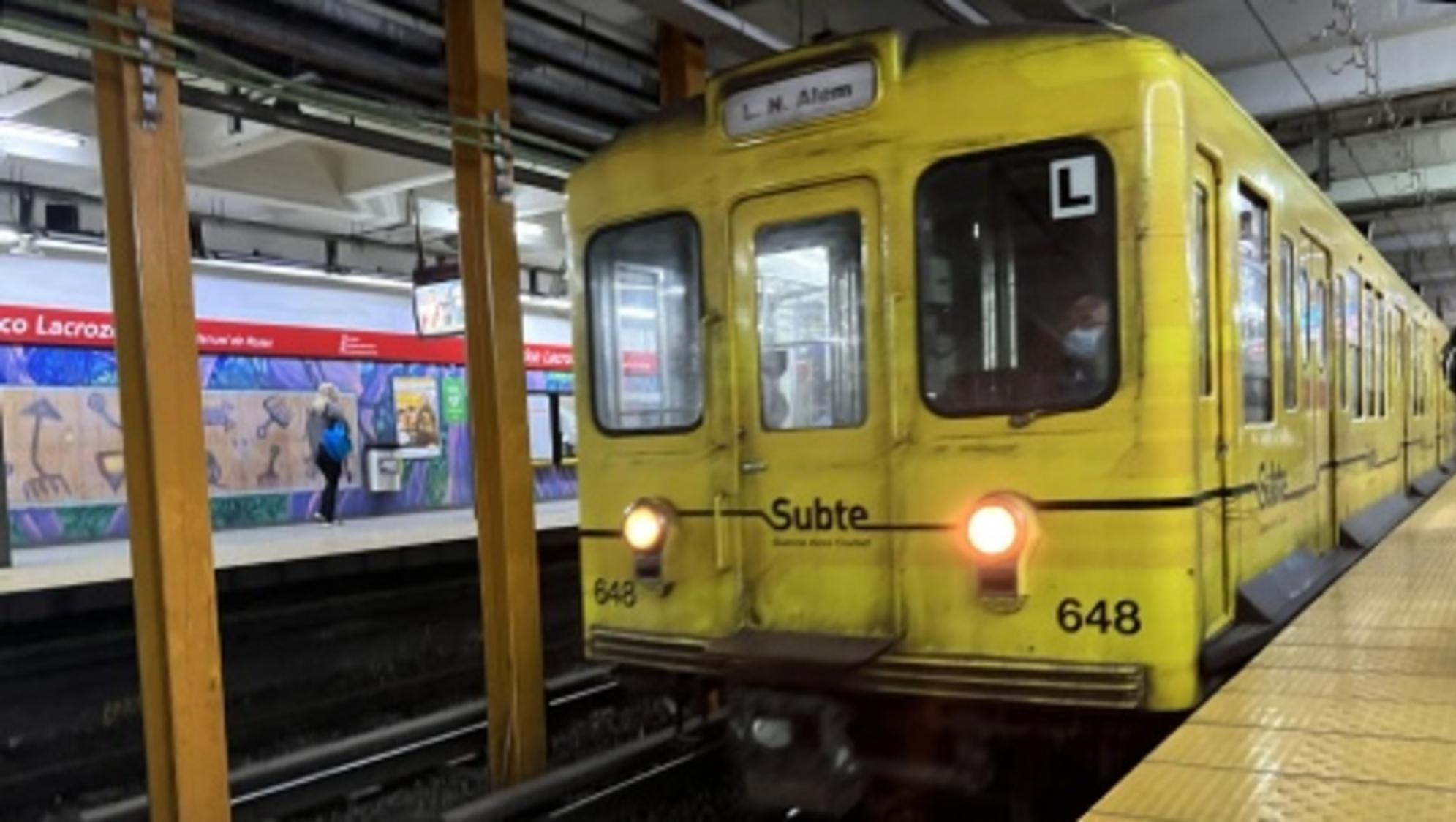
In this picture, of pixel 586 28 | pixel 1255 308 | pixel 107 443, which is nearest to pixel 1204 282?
pixel 1255 308

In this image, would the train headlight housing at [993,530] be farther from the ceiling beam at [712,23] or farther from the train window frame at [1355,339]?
the train window frame at [1355,339]

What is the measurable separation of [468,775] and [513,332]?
2443mm

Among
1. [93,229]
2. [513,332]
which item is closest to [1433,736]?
[513,332]

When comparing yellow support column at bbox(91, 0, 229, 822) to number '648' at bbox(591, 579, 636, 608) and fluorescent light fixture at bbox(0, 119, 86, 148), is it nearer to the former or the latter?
number '648' at bbox(591, 579, 636, 608)

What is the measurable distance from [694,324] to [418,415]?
1333cm

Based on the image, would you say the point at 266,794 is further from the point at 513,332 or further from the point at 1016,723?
the point at 1016,723

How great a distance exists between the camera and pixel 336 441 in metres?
14.3

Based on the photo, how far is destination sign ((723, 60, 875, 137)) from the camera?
3.72m

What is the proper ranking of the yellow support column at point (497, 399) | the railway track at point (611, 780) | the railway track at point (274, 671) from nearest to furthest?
the railway track at point (611, 780) → the yellow support column at point (497, 399) → the railway track at point (274, 671)

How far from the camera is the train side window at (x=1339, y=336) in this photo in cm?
559

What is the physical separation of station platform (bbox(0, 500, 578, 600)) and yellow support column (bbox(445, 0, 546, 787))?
8.27 feet

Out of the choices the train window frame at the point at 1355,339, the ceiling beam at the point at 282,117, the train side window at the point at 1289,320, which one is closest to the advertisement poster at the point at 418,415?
the ceiling beam at the point at 282,117

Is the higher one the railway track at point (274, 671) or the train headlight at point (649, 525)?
the train headlight at point (649, 525)

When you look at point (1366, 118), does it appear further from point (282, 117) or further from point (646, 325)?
point (282, 117)
